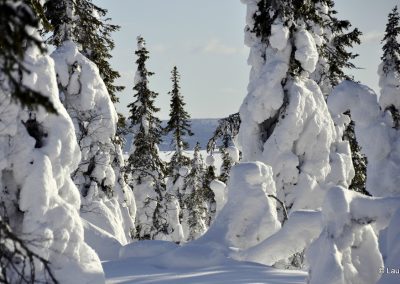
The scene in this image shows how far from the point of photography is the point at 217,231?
531 inches

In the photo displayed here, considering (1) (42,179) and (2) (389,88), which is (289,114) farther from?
(1) (42,179)

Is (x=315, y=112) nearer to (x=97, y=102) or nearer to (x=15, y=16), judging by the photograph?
(x=97, y=102)

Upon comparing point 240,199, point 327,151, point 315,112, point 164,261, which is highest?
point 315,112

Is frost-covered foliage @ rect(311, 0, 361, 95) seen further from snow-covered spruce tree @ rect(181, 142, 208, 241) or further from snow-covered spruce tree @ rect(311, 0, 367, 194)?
snow-covered spruce tree @ rect(181, 142, 208, 241)

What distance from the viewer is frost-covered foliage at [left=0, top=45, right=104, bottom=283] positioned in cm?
881

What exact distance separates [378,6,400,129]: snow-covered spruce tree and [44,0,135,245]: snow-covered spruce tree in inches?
333

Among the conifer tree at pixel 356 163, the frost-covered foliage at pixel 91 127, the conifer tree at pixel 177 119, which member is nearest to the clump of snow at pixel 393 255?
the frost-covered foliage at pixel 91 127

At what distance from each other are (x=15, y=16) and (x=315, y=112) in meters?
14.5

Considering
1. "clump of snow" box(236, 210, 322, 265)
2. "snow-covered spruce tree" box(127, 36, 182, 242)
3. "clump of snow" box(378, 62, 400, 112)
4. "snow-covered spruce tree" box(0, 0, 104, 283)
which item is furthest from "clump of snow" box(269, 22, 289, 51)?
"snow-covered spruce tree" box(127, 36, 182, 242)

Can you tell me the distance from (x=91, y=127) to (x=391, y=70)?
10.4 m

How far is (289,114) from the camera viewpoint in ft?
53.7

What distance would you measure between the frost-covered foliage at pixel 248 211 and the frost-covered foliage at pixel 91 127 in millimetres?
4834

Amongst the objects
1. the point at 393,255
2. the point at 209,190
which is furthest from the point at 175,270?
the point at 209,190

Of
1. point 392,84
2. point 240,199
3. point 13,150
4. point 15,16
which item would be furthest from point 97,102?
point 15,16
